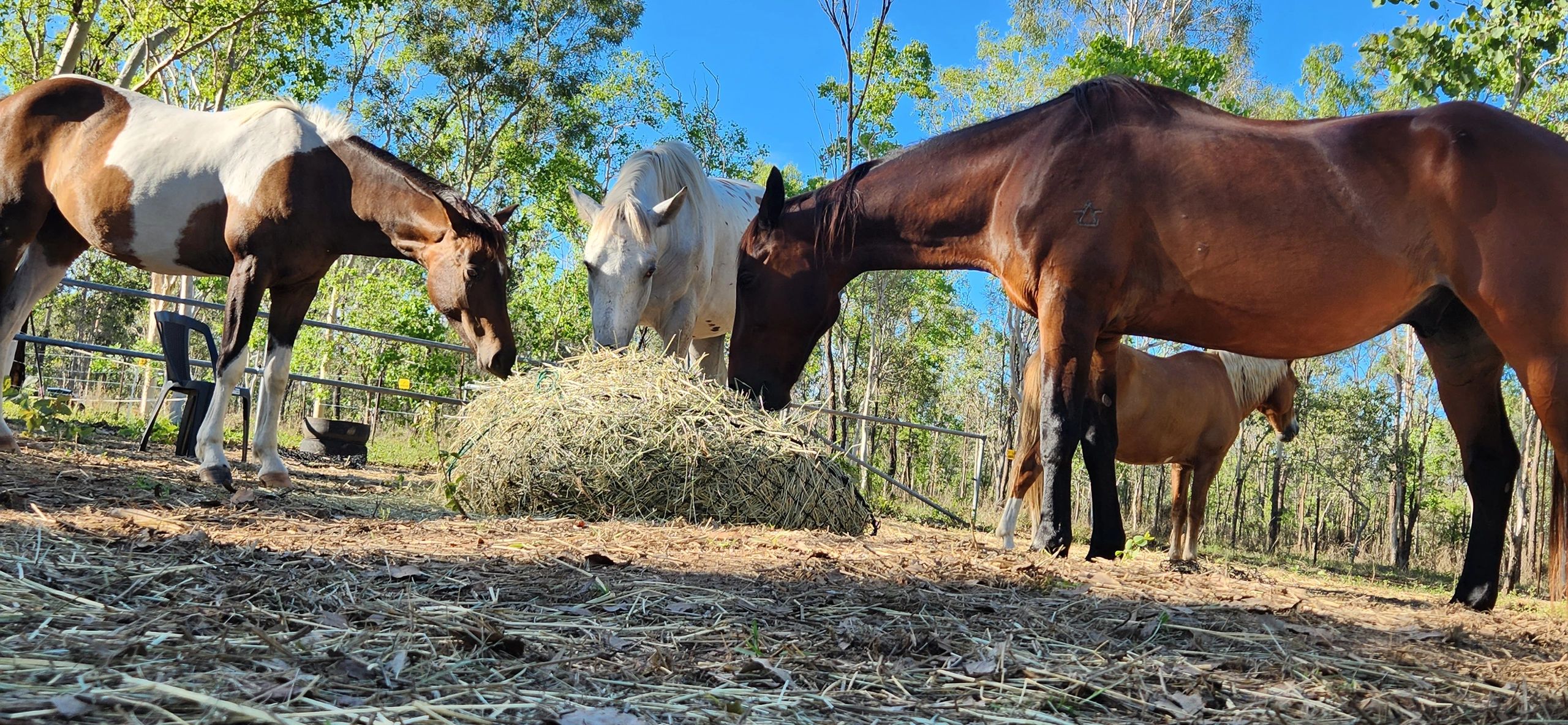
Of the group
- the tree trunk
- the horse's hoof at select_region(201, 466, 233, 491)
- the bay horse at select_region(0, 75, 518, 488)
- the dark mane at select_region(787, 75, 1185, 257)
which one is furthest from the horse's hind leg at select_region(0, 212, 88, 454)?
the tree trunk

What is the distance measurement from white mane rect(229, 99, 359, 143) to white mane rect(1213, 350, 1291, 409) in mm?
7588

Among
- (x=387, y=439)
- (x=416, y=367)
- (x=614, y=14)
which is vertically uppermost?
(x=614, y=14)

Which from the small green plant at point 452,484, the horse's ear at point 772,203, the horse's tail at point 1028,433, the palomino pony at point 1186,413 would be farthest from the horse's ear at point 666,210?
the palomino pony at point 1186,413

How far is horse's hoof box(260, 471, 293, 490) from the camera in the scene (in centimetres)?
517

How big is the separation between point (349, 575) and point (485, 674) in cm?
93

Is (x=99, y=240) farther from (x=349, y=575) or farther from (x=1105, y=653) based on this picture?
(x=1105, y=653)

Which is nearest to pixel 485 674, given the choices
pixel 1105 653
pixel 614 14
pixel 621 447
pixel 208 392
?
pixel 1105 653

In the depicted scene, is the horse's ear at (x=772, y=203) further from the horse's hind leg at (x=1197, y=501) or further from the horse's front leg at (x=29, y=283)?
the horse's hind leg at (x=1197, y=501)

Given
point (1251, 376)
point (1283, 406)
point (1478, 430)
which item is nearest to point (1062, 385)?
point (1478, 430)

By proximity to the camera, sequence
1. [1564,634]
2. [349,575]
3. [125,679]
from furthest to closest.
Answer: [1564,634]
[349,575]
[125,679]

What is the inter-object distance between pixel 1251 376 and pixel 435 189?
25.0 feet

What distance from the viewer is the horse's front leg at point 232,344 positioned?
4863 mm

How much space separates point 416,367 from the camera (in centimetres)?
1947

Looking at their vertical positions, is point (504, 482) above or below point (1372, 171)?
below
